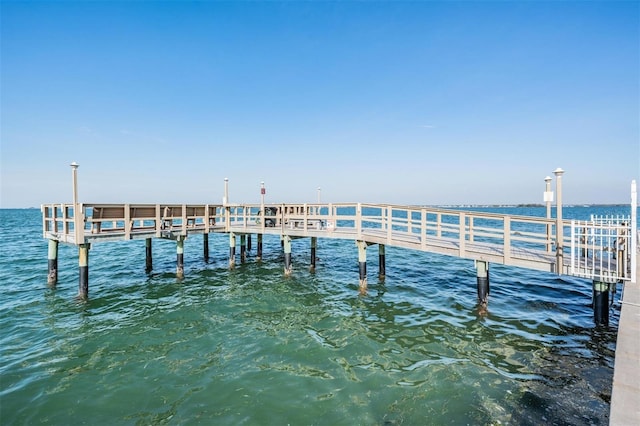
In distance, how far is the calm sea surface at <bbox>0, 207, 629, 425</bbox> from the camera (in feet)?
16.9

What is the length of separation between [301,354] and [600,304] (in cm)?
766

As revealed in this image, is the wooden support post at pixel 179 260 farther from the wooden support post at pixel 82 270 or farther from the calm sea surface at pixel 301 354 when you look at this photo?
the wooden support post at pixel 82 270

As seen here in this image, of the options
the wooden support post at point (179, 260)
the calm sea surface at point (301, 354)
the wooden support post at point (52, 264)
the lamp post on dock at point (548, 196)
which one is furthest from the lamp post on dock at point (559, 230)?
the wooden support post at point (52, 264)

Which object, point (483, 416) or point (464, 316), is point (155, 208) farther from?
point (483, 416)

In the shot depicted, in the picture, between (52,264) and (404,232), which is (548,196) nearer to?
(404,232)

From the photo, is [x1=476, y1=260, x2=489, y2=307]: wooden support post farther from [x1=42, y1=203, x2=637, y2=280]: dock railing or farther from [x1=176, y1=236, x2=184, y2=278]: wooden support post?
[x1=176, y1=236, x2=184, y2=278]: wooden support post

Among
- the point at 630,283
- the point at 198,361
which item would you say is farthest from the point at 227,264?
the point at 630,283

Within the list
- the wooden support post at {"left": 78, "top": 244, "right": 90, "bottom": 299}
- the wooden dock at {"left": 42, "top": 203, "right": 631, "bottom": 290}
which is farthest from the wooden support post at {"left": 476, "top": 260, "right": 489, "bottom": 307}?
the wooden support post at {"left": 78, "top": 244, "right": 90, "bottom": 299}

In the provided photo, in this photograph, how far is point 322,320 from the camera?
9156 mm

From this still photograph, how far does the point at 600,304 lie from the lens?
823 cm

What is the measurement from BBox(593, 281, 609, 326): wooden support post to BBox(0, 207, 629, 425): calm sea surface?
252 mm

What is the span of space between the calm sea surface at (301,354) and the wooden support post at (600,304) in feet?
0.83

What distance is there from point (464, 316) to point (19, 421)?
9817mm

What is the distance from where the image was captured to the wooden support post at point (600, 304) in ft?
26.5
